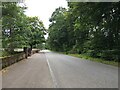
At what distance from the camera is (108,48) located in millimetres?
33312

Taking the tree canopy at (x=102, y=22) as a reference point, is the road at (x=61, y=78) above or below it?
below

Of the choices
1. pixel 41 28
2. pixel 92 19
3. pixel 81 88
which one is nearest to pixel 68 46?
pixel 41 28

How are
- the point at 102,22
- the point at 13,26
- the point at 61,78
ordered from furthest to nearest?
the point at 102,22, the point at 13,26, the point at 61,78

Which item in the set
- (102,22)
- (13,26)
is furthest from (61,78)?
(102,22)

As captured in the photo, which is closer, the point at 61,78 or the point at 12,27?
the point at 61,78

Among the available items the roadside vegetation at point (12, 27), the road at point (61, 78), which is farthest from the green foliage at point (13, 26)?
the road at point (61, 78)

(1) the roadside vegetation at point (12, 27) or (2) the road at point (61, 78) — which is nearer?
(2) the road at point (61, 78)

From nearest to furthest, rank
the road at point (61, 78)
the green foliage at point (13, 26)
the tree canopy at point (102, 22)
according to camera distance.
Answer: the road at point (61, 78) < the green foliage at point (13, 26) < the tree canopy at point (102, 22)

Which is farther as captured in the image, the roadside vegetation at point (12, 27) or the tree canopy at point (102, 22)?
the tree canopy at point (102, 22)

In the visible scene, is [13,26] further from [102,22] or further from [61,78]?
[61,78]

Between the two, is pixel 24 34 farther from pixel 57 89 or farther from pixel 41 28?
pixel 41 28

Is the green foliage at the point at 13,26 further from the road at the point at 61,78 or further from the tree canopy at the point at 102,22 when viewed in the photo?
the road at the point at 61,78

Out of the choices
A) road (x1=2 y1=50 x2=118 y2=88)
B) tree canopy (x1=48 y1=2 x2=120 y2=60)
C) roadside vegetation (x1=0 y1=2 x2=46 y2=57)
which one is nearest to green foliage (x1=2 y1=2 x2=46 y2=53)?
roadside vegetation (x1=0 y1=2 x2=46 y2=57)

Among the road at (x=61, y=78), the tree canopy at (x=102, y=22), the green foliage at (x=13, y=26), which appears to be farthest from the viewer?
the tree canopy at (x=102, y=22)
